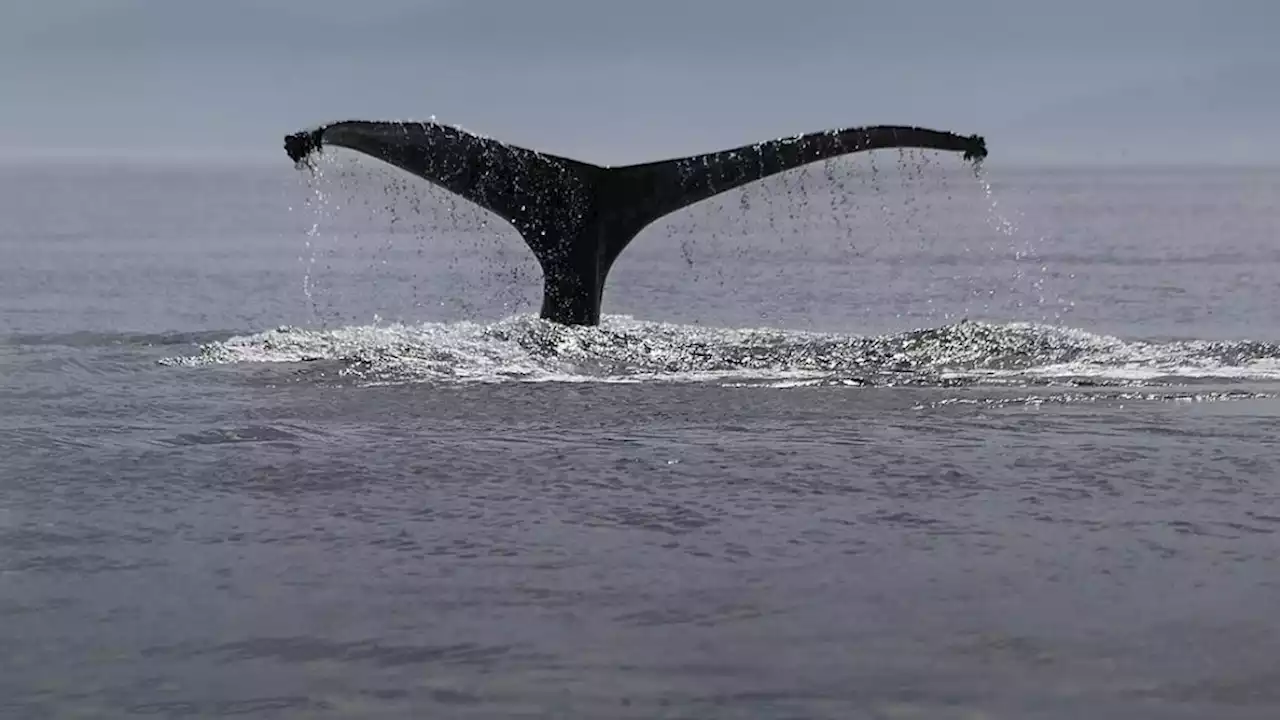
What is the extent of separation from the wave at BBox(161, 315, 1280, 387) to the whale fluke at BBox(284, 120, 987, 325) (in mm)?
762

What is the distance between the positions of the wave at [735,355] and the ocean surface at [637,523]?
0.18ft

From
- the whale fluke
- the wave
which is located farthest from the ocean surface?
the whale fluke

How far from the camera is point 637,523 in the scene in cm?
705

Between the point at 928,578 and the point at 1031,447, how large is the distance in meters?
3.04

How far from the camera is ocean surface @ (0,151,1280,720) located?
4.84 meters

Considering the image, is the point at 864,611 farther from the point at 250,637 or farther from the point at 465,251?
the point at 465,251

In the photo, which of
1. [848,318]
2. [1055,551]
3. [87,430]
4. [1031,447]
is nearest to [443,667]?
[1055,551]

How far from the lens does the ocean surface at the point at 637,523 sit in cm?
484

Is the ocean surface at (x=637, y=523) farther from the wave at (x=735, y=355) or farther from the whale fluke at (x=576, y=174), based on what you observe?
the whale fluke at (x=576, y=174)

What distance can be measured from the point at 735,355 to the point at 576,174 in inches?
80.3

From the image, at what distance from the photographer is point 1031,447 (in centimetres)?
887

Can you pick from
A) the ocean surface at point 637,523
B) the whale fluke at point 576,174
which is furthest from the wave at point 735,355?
the whale fluke at point 576,174

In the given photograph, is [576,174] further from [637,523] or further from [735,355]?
[637,523]

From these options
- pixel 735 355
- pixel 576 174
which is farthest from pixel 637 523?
pixel 576 174
